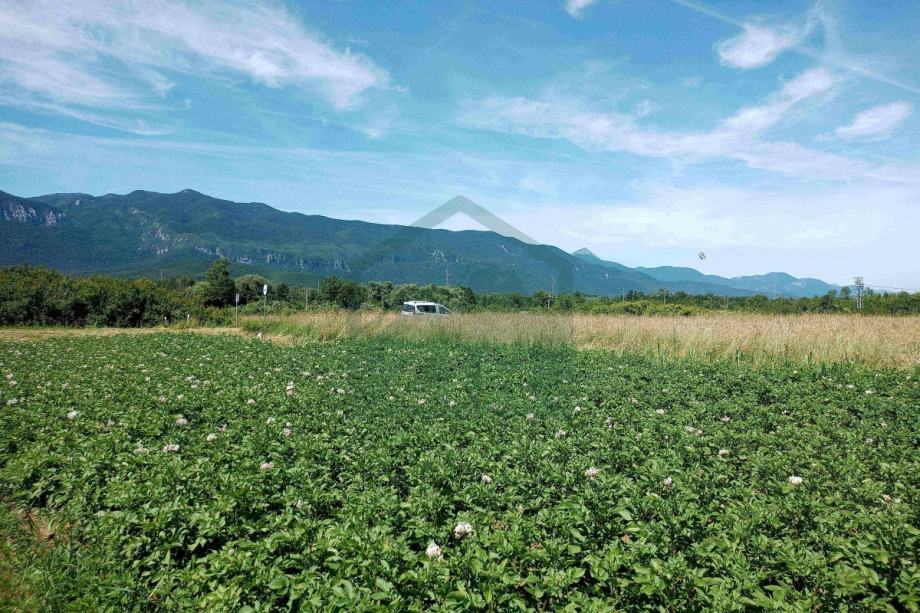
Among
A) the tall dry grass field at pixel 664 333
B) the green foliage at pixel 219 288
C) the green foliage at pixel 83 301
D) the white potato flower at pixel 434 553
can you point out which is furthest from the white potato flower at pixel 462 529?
the green foliage at pixel 219 288

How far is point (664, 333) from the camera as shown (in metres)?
12.4

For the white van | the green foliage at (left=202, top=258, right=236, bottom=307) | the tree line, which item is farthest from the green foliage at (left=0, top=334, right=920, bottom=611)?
the green foliage at (left=202, top=258, right=236, bottom=307)

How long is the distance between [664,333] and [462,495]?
34.7ft

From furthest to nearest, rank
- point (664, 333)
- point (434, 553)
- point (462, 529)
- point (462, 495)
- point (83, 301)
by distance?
point (83, 301) → point (664, 333) → point (462, 495) → point (462, 529) → point (434, 553)

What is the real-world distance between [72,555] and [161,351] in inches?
340

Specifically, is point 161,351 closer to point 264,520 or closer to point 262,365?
point 262,365

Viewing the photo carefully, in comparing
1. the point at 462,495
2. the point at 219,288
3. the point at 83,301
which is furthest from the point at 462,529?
the point at 219,288

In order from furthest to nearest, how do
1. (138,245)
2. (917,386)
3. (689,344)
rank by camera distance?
(138,245)
(689,344)
(917,386)

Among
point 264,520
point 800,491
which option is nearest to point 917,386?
point 800,491

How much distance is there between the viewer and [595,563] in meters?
2.35

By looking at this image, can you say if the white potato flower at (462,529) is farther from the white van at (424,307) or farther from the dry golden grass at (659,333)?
the white van at (424,307)

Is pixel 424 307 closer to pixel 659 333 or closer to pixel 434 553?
pixel 659 333

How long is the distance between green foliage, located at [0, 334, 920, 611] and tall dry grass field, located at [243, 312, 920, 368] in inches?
150

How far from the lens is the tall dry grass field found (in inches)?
394
